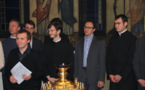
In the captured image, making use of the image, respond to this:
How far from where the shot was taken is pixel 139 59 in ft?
13.1

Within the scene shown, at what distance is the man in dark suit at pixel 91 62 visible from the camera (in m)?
4.38

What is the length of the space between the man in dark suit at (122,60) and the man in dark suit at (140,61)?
19 centimetres

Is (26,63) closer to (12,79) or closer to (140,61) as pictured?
(12,79)

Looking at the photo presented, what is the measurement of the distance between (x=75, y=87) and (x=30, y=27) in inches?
120

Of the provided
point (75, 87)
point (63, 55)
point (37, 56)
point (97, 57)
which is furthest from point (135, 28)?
point (75, 87)

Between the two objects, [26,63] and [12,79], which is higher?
[26,63]

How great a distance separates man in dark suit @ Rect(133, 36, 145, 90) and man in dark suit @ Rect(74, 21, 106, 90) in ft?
2.09

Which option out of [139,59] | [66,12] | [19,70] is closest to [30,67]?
[19,70]

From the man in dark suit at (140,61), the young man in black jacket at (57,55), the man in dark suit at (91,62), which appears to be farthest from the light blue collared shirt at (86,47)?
the man in dark suit at (140,61)

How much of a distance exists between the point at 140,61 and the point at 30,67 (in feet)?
5.93

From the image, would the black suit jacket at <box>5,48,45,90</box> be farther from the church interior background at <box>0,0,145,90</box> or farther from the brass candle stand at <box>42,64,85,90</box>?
the church interior background at <box>0,0,145,90</box>

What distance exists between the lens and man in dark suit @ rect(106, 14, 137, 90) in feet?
13.8

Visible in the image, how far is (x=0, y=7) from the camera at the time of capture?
8500mm

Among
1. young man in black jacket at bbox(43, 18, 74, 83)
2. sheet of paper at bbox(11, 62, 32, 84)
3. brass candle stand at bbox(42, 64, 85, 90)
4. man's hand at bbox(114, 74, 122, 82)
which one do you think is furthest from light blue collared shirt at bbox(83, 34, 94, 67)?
brass candle stand at bbox(42, 64, 85, 90)
